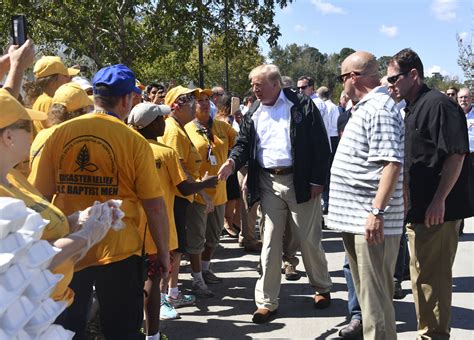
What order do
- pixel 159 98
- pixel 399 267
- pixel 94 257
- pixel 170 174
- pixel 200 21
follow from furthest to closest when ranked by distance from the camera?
pixel 200 21
pixel 159 98
pixel 399 267
pixel 170 174
pixel 94 257

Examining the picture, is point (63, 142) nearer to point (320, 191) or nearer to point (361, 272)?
point (361, 272)

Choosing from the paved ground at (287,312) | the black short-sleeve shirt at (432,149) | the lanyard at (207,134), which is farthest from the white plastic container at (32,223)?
the lanyard at (207,134)

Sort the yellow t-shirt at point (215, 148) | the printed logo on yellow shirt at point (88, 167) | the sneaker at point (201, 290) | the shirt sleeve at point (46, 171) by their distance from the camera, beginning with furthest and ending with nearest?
the yellow t-shirt at point (215, 148), the sneaker at point (201, 290), the shirt sleeve at point (46, 171), the printed logo on yellow shirt at point (88, 167)

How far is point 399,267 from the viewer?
18.9ft

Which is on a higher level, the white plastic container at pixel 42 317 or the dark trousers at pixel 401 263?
the white plastic container at pixel 42 317

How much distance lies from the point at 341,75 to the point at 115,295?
7.30ft

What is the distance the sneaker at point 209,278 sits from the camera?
624 cm

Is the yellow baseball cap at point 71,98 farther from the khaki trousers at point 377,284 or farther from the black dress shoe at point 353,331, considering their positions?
the black dress shoe at point 353,331

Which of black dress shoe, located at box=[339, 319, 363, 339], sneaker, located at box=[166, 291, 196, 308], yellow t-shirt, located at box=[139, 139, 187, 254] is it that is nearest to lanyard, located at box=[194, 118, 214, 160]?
sneaker, located at box=[166, 291, 196, 308]

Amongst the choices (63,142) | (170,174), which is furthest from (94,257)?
(170,174)

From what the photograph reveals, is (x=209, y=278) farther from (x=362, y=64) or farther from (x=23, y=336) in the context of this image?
(x=23, y=336)

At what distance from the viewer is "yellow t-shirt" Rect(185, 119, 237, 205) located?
5980mm

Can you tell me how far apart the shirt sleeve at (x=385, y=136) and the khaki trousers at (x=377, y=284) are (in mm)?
546

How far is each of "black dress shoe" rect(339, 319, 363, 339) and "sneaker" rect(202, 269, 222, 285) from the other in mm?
2019
